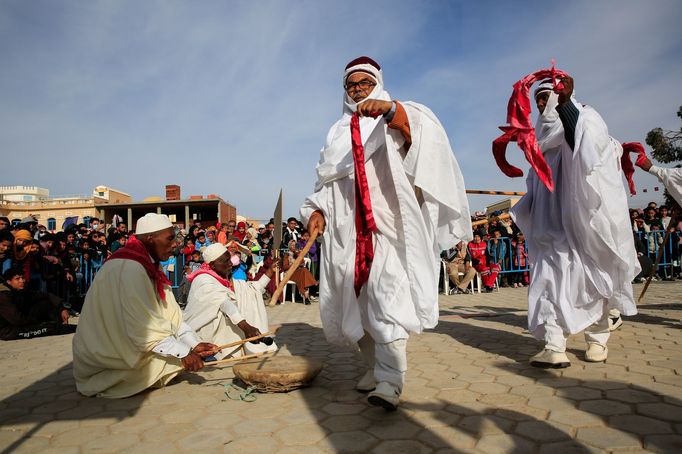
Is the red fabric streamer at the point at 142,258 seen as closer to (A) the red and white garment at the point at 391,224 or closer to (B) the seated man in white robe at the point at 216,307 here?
(B) the seated man in white robe at the point at 216,307

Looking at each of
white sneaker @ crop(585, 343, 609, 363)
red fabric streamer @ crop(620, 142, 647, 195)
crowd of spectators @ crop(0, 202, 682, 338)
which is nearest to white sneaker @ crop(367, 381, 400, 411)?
white sneaker @ crop(585, 343, 609, 363)

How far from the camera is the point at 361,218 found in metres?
2.96

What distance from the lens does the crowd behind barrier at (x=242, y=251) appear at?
26.4 ft

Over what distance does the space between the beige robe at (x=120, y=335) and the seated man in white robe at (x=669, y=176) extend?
15.2 feet

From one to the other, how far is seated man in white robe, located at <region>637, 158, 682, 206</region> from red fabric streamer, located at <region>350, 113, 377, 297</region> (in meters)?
3.17

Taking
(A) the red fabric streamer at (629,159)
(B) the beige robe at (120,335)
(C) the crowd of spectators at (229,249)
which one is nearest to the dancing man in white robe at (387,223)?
(B) the beige robe at (120,335)

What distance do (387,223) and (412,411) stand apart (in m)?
1.14

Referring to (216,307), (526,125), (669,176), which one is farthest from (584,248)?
(216,307)

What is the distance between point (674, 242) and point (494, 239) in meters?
4.60

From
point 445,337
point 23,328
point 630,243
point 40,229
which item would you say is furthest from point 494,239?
point 40,229

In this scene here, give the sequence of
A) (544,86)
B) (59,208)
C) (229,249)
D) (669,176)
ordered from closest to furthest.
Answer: (544,86), (669,176), (229,249), (59,208)

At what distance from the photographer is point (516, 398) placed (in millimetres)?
2771

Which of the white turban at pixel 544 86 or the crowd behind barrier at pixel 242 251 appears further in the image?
the crowd behind barrier at pixel 242 251

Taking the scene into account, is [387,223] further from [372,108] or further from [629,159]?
[629,159]
